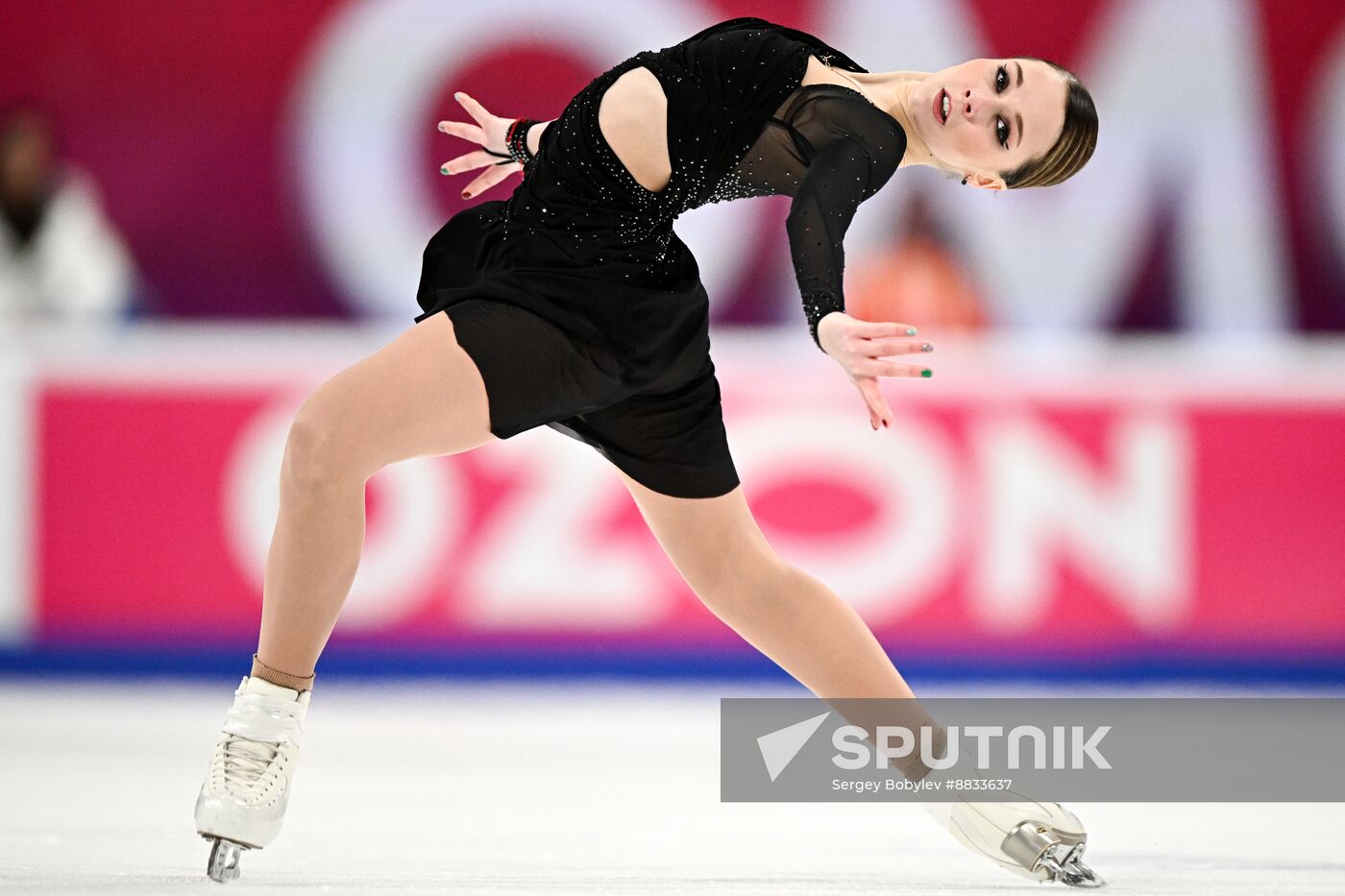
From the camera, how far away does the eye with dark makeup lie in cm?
222

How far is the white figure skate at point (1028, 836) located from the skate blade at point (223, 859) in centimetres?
103

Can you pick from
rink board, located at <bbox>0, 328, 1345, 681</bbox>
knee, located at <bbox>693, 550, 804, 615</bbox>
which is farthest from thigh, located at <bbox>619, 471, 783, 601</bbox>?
rink board, located at <bbox>0, 328, 1345, 681</bbox>

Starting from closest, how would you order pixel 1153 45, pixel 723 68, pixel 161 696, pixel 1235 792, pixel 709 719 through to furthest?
pixel 723 68
pixel 1235 792
pixel 709 719
pixel 161 696
pixel 1153 45

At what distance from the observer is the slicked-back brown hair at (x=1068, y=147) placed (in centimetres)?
224

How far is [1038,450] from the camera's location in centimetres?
479

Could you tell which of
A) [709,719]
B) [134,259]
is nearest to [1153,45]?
[709,719]

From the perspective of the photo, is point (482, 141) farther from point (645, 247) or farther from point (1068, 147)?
point (1068, 147)

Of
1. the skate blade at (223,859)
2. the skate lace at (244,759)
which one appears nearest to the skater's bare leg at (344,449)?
the skate lace at (244,759)

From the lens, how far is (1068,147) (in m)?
2.26

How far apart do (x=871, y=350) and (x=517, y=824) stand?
1.35 m

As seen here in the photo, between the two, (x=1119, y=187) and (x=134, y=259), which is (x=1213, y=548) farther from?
(x=134, y=259)

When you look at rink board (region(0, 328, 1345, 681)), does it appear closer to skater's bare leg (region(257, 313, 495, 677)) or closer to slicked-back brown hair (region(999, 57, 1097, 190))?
slicked-back brown hair (region(999, 57, 1097, 190))

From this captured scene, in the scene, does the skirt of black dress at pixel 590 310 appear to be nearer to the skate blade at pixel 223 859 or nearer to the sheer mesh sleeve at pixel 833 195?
the sheer mesh sleeve at pixel 833 195

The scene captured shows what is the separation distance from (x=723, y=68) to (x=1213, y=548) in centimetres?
310
